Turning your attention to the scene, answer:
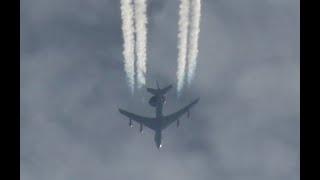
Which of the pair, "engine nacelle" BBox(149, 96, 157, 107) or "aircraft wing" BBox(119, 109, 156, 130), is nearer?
"engine nacelle" BBox(149, 96, 157, 107)

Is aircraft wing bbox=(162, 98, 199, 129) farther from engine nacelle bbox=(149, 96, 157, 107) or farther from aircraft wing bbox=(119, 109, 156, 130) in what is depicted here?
engine nacelle bbox=(149, 96, 157, 107)

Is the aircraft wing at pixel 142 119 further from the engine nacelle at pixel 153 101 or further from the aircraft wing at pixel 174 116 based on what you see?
the engine nacelle at pixel 153 101

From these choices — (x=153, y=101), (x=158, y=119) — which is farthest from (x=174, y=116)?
(x=153, y=101)

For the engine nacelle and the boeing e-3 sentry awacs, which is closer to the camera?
the engine nacelle

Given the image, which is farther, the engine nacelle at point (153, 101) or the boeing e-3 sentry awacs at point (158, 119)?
the boeing e-3 sentry awacs at point (158, 119)

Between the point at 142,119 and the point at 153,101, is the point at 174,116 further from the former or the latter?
the point at 153,101

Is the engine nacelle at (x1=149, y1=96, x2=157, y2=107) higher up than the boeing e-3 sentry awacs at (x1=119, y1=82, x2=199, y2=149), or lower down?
higher up

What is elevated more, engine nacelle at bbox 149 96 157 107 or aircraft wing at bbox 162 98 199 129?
engine nacelle at bbox 149 96 157 107
